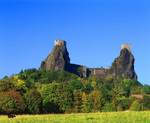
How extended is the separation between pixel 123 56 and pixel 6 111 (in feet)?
438

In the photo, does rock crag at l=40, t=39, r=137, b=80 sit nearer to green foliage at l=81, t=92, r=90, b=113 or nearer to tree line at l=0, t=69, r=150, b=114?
tree line at l=0, t=69, r=150, b=114

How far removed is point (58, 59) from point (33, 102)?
107157mm

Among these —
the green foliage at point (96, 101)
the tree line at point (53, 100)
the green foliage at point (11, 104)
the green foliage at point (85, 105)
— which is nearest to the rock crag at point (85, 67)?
the tree line at point (53, 100)

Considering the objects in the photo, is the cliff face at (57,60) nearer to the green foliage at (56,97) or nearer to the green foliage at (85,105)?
the green foliage at (56,97)

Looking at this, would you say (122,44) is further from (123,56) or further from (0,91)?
(0,91)

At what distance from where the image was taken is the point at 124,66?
190250 mm

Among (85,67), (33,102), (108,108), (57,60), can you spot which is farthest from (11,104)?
(85,67)

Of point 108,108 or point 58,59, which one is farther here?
point 58,59

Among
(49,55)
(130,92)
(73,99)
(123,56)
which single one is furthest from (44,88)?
(123,56)

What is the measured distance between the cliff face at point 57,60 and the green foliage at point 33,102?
100 meters

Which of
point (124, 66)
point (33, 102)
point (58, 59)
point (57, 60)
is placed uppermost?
point (58, 59)

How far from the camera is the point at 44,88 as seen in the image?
8550 centimetres

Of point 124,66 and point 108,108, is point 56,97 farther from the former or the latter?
point 124,66

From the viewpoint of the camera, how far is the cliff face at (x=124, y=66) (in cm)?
18675
